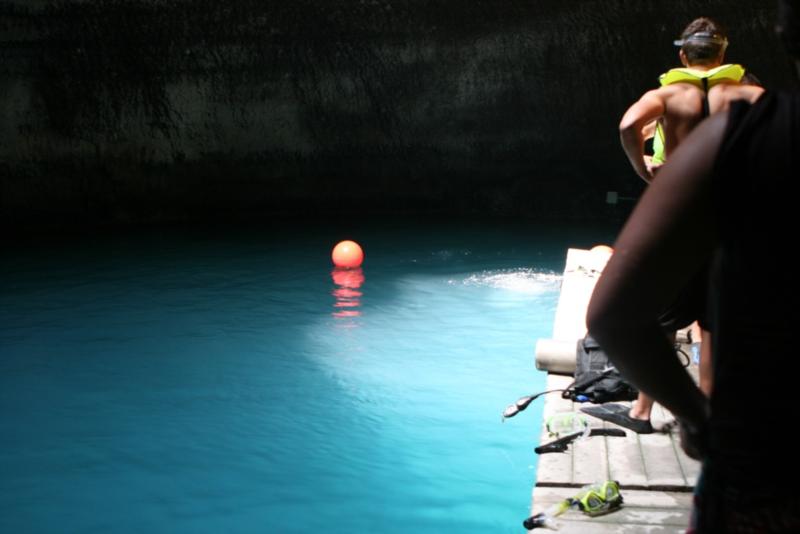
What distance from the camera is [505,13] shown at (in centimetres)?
1341

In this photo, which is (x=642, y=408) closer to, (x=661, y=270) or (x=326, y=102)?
(x=661, y=270)

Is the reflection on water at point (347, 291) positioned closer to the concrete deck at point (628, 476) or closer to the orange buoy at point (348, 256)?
the orange buoy at point (348, 256)

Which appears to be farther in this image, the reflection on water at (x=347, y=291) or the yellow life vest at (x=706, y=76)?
the reflection on water at (x=347, y=291)

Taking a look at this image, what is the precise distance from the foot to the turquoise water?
1180 millimetres

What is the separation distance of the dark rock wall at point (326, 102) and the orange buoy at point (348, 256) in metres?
3.37

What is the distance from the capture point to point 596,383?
4.83 meters

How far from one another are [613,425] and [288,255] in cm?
767

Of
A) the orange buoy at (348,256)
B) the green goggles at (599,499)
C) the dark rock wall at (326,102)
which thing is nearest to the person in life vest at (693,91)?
the green goggles at (599,499)

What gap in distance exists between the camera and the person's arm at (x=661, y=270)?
1222 millimetres

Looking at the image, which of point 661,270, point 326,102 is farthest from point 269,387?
point 326,102

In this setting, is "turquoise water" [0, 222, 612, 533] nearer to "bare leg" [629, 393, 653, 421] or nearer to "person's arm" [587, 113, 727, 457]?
"bare leg" [629, 393, 653, 421]

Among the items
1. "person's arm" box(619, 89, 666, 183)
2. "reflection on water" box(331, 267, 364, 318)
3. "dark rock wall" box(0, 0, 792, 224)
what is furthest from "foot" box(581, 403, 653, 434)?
"dark rock wall" box(0, 0, 792, 224)

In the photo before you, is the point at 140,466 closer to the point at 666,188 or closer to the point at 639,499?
the point at 639,499

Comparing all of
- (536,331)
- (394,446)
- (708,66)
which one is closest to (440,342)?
(536,331)
